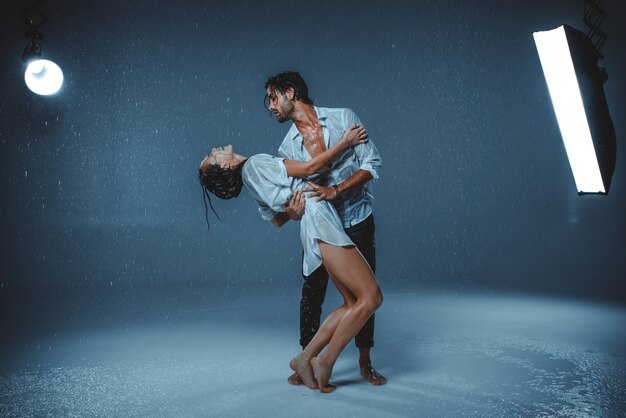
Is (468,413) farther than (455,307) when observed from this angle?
No

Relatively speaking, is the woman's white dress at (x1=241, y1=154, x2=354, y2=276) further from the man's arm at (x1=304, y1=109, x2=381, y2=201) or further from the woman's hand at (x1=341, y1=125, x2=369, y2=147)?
the woman's hand at (x1=341, y1=125, x2=369, y2=147)

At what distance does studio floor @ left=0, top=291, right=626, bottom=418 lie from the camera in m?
2.29

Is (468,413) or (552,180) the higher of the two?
(552,180)

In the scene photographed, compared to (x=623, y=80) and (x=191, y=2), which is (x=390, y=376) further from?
(x=191, y=2)

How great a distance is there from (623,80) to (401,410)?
4.21 m

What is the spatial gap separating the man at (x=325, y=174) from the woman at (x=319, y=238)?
0.23ft

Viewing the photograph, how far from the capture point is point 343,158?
8.36ft

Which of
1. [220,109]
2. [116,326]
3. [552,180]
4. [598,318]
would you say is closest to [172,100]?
[220,109]

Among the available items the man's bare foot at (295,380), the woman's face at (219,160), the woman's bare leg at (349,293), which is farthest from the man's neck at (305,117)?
the man's bare foot at (295,380)

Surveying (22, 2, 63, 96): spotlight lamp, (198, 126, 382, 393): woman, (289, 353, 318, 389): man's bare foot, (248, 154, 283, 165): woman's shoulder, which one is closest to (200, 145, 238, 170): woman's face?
(198, 126, 382, 393): woman

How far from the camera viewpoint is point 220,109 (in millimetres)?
5680

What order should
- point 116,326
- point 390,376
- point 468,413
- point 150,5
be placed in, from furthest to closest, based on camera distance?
point 150,5 < point 116,326 < point 390,376 < point 468,413

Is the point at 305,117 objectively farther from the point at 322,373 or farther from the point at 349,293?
the point at 322,373

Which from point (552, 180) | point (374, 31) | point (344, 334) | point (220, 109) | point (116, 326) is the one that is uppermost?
point (374, 31)
